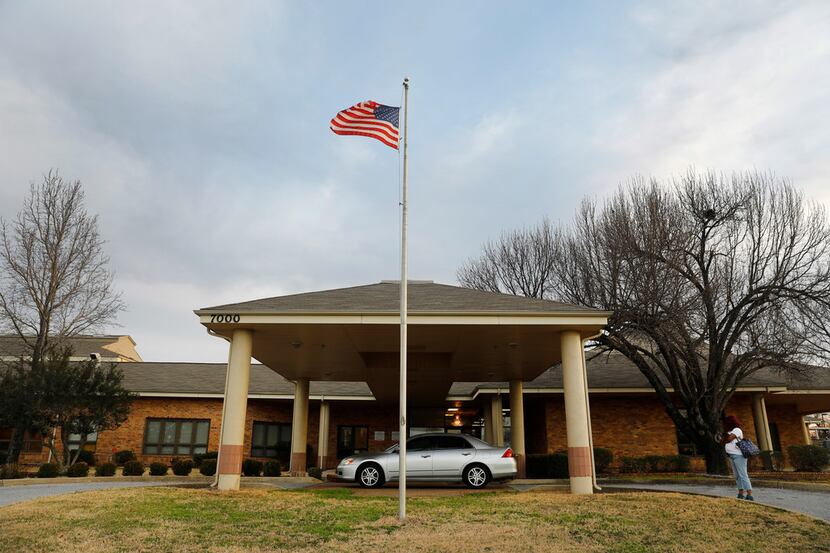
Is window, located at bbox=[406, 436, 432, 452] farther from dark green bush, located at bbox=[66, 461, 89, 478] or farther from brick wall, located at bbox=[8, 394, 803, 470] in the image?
brick wall, located at bbox=[8, 394, 803, 470]

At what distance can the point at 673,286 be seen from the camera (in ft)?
63.0

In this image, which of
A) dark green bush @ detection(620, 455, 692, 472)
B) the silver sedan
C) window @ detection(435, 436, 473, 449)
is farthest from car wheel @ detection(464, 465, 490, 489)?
dark green bush @ detection(620, 455, 692, 472)

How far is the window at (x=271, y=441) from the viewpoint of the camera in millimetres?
26422

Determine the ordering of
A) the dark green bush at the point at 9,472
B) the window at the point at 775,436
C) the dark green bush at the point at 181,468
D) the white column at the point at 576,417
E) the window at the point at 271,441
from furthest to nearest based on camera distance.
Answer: the window at the point at 775,436, the window at the point at 271,441, the dark green bush at the point at 181,468, the dark green bush at the point at 9,472, the white column at the point at 576,417

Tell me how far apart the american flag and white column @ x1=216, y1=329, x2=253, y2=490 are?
5.82 m

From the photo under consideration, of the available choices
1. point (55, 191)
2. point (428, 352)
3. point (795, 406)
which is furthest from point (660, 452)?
point (55, 191)

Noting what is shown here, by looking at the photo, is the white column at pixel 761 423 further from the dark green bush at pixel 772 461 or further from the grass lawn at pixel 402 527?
the grass lawn at pixel 402 527

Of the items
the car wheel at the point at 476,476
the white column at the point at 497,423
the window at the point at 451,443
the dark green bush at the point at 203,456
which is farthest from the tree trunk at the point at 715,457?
the dark green bush at the point at 203,456

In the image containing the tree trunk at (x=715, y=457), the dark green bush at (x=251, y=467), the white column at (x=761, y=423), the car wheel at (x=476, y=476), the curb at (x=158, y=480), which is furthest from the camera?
the white column at (x=761, y=423)

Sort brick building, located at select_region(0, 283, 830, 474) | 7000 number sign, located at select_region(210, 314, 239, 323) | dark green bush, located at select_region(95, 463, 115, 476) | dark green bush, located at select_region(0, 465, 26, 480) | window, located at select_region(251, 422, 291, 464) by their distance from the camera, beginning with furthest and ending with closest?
window, located at select_region(251, 422, 291, 464)
brick building, located at select_region(0, 283, 830, 474)
dark green bush, located at select_region(95, 463, 115, 476)
dark green bush, located at select_region(0, 465, 26, 480)
7000 number sign, located at select_region(210, 314, 239, 323)

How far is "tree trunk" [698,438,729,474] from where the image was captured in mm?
20031

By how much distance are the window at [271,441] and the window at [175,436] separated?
2.12 metres

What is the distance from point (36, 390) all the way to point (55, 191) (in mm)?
10111

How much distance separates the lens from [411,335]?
15.0m
